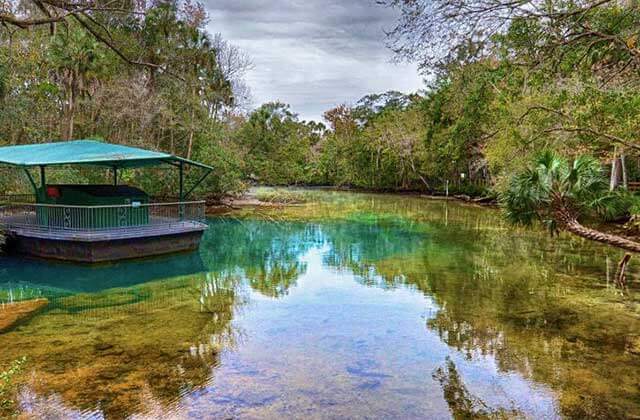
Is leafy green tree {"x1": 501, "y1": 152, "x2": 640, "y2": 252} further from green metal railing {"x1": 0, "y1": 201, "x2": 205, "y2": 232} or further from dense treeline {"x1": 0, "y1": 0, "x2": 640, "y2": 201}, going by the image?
green metal railing {"x1": 0, "y1": 201, "x2": 205, "y2": 232}

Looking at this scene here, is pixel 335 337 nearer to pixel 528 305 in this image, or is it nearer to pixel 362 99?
pixel 528 305

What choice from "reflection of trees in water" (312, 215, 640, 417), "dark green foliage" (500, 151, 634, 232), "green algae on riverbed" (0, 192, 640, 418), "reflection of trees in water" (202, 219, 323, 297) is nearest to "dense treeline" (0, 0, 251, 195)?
"reflection of trees in water" (202, 219, 323, 297)

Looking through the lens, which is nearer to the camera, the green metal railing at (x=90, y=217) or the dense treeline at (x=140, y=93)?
the green metal railing at (x=90, y=217)

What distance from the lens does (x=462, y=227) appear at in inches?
837

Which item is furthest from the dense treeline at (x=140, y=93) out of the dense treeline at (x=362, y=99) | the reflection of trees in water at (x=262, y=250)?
the reflection of trees in water at (x=262, y=250)

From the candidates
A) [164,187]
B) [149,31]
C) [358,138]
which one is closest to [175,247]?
[164,187]

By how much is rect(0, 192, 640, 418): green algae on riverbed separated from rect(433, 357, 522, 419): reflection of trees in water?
24 millimetres

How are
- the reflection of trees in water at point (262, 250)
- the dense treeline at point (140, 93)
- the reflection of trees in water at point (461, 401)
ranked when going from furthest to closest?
the dense treeline at point (140, 93), the reflection of trees in water at point (262, 250), the reflection of trees in water at point (461, 401)

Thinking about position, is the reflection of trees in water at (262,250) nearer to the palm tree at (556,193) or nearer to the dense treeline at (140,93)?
the palm tree at (556,193)

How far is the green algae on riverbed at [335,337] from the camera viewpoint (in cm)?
513

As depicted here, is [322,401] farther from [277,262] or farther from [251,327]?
Result: [277,262]

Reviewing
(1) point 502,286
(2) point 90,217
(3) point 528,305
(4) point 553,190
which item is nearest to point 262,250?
(2) point 90,217

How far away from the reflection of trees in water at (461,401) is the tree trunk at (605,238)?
195 centimetres

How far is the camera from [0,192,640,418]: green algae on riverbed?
16.8 ft
